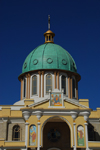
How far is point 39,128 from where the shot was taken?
1230 inches

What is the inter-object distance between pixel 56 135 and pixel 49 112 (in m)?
4.33

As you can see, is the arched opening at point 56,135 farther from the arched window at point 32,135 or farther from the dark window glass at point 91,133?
the arched window at point 32,135

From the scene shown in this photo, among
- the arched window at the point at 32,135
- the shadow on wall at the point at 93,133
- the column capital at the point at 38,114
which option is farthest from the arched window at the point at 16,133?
the shadow on wall at the point at 93,133

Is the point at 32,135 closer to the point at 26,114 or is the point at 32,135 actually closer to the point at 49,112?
the point at 26,114

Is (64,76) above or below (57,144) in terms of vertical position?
above

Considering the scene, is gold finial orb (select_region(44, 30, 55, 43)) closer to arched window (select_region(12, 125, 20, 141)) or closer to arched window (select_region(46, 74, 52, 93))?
arched window (select_region(46, 74, 52, 93))

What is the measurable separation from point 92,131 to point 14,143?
9671mm

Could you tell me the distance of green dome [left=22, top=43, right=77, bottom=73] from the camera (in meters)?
40.2

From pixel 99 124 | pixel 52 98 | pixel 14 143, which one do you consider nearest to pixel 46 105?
pixel 52 98

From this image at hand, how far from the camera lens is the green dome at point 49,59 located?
40.2m

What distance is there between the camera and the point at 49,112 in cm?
3200

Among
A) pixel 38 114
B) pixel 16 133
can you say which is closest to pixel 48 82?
pixel 16 133

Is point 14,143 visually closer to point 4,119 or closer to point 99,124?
point 4,119

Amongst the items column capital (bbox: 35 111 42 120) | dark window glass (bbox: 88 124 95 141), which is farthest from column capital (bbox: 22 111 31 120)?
dark window glass (bbox: 88 124 95 141)
